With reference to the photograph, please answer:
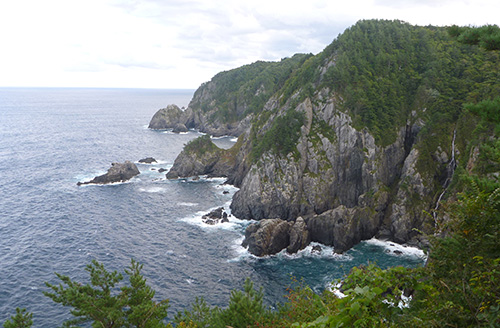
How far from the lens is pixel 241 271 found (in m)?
59.9

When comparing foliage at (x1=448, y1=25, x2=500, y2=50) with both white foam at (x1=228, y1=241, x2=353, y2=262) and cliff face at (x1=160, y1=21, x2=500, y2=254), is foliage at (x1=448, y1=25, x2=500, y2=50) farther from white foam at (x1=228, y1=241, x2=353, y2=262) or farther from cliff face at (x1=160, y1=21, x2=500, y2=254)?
cliff face at (x1=160, y1=21, x2=500, y2=254)

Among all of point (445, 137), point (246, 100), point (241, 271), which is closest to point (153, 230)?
point (241, 271)

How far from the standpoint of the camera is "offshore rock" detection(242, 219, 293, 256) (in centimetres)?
6544

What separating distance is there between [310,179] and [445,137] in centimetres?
3216

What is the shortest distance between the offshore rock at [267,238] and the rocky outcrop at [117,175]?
5746 cm

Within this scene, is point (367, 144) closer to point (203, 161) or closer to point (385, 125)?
point (385, 125)

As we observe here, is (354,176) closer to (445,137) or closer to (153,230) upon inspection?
(445,137)

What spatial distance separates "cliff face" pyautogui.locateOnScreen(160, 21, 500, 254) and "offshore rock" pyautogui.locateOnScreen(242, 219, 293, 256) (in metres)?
7.24

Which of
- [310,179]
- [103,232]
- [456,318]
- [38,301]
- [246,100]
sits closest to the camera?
[456,318]

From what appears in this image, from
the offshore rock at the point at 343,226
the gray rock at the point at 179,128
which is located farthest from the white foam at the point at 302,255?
the gray rock at the point at 179,128

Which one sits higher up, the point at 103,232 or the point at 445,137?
the point at 445,137

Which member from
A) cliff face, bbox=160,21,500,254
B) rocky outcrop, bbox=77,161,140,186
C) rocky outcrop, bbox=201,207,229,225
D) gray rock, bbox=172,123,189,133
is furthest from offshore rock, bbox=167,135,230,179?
gray rock, bbox=172,123,189,133

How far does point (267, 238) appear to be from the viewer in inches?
2611

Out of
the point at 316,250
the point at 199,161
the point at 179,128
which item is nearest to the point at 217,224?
the point at 316,250
